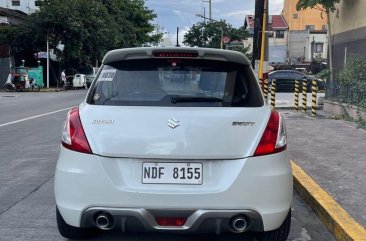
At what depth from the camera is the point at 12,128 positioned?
11938 millimetres

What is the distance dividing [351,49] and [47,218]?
14.5 metres

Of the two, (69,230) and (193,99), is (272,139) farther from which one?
(69,230)

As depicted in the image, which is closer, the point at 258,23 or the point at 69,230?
the point at 69,230

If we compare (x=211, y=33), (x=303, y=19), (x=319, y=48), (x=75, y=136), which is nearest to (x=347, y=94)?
(x=75, y=136)

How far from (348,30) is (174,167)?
606 inches

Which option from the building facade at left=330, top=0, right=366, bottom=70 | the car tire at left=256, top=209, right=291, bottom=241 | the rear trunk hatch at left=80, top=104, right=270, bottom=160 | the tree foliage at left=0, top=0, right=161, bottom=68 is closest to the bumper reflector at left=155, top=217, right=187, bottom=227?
the rear trunk hatch at left=80, top=104, right=270, bottom=160

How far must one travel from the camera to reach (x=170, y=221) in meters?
3.49

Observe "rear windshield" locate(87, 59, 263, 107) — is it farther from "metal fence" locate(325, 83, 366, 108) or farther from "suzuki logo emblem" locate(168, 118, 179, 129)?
"metal fence" locate(325, 83, 366, 108)

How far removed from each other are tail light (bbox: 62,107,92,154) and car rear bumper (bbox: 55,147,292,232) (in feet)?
0.20

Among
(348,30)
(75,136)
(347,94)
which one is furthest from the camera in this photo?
(348,30)

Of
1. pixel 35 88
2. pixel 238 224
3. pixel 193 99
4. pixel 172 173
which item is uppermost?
pixel 193 99

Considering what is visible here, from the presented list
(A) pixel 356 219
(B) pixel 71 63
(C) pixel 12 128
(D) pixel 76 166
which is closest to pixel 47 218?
(D) pixel 76 166

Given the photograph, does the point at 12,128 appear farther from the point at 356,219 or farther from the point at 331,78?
the point at 331,78

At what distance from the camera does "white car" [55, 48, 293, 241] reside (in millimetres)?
3432
